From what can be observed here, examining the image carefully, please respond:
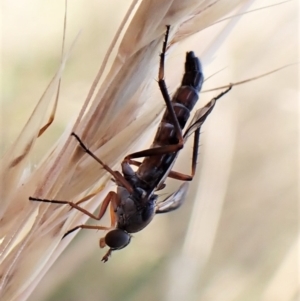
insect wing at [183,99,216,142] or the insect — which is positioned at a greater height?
insect wing at [183,99,216,142]

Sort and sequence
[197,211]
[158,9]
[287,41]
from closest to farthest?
[158,9] < [197,211] < [287,41]

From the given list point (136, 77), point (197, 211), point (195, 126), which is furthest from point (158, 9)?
point (197, 211)

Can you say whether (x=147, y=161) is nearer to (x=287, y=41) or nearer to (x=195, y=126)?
(x=195, y=126)

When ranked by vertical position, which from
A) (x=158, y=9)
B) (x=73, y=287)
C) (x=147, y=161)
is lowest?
(x=73, y=287)

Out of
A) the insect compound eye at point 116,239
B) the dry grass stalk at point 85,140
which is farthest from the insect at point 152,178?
the dry grass stalk at point 85,140

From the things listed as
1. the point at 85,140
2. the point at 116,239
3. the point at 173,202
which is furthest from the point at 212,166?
the point at 85,140

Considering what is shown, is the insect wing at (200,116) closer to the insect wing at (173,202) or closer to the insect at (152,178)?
the insect at (152,178)

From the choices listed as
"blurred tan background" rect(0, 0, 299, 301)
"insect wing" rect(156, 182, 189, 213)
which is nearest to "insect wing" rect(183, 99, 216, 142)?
"insect wing" rect(156, 182, 189, 213)

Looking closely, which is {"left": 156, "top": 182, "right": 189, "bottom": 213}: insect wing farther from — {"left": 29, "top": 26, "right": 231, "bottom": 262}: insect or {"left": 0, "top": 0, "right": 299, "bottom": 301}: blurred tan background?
{"left": 0, "top": 0, "right": 299, "bottom": 301}: blurred tan background
